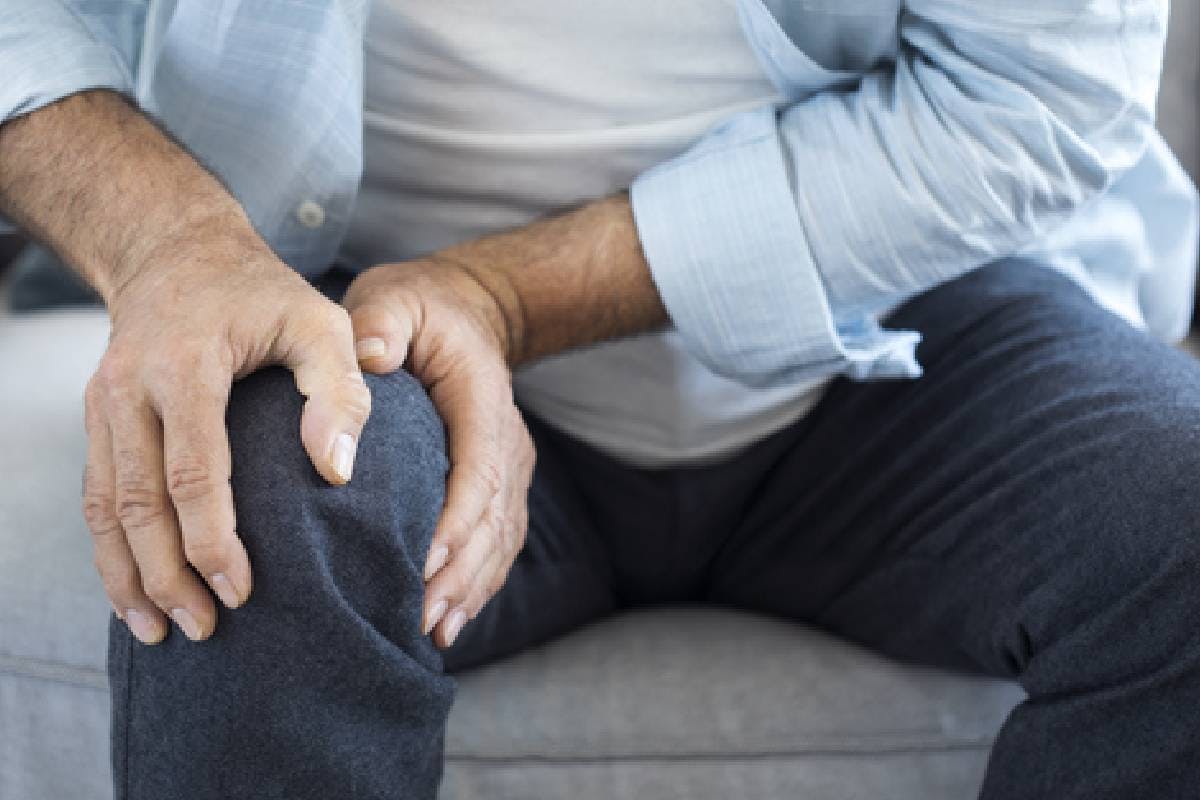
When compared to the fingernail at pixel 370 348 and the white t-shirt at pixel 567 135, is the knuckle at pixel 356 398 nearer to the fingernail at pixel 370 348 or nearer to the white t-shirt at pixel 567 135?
the fingernail at pixel 370 348

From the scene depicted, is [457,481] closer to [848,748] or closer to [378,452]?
[378,452]

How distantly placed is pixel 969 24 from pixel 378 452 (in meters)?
0.42

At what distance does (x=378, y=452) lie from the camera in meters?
0.58

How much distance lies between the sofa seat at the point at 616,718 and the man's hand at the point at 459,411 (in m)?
0.15

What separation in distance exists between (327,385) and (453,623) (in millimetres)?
140

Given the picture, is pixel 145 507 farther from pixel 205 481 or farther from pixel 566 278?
pixel 566 278

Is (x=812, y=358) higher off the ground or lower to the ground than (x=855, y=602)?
higher

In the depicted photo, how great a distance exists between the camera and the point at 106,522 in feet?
1.98

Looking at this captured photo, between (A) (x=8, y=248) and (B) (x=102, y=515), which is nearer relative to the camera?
(B) (x=102, y=515)

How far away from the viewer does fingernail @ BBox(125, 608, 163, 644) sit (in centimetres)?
57

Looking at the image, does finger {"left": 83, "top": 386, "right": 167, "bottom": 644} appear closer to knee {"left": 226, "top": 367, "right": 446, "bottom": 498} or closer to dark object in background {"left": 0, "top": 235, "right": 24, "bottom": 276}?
knee {"left": 226, "top": 367, "right": 446, "bottom": 498}

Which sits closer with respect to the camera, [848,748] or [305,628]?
[305,628]

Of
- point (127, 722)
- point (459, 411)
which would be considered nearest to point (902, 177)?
point (459, 411)

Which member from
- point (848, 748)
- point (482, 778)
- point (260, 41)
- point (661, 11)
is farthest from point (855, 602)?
point (260, 41)
